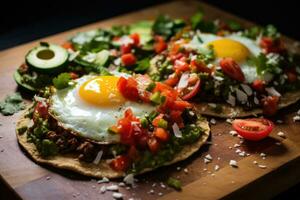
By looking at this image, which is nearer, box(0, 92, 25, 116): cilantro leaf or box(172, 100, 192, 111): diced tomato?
box(172, 100, 192, 111): diced tomato

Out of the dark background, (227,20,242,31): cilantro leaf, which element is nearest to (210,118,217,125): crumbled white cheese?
(227,20,242,31): cilantro leaf

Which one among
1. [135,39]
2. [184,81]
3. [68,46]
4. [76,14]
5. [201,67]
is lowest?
[76,14]

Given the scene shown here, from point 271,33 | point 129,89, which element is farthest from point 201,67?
point 271,33

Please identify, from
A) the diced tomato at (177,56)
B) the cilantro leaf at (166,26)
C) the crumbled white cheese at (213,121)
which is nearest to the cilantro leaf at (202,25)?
the cilantro leaf at (166,26)

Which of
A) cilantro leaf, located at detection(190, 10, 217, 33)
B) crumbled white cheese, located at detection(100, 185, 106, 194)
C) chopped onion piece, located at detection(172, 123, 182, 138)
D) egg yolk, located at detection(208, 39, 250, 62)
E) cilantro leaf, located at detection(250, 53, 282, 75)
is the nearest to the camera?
crumbled white cheese, located at detection(100, 185, 106, 194)

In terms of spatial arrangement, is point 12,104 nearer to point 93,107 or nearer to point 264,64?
point 93,107

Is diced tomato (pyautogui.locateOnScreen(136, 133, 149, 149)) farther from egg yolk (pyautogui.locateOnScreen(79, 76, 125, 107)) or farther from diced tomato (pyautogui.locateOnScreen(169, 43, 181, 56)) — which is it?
diced tomato (pyautogui.locateOnScreen(169, 43, 181, 56))

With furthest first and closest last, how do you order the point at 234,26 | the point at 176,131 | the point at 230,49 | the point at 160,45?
the point at 234,26, the point at 160,45, the point at 230,49, the point at 176,131

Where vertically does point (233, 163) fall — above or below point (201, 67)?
below
